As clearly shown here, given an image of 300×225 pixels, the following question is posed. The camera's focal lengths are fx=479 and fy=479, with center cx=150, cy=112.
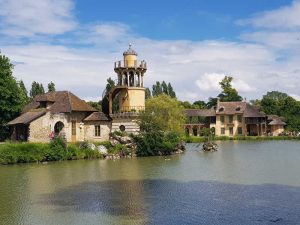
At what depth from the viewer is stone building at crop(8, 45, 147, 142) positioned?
156 feet

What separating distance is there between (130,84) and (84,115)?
5.97m

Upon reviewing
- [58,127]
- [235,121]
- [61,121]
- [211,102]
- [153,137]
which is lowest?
[153,137]

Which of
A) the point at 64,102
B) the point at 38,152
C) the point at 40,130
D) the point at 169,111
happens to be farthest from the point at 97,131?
the point at 169,111

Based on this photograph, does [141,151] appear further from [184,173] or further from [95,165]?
[184,173]

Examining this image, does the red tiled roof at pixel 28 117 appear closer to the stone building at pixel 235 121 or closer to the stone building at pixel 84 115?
the stone building at pixel 84 115

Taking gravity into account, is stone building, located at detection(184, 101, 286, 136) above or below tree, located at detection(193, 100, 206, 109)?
below

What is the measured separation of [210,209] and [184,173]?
12.3m

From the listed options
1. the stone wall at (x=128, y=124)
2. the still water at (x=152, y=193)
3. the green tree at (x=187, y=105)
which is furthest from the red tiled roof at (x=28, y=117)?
the green tree at (x=187, y=105)

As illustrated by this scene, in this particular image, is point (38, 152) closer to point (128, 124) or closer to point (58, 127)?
point (58, 127)

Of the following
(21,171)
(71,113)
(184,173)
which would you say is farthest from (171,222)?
(71,113)

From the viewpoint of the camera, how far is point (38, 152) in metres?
42.5

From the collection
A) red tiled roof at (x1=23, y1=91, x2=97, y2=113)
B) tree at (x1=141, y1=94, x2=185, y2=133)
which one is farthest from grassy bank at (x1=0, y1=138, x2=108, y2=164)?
tree at (x1=141, y1=94, x2=185, y2=133)

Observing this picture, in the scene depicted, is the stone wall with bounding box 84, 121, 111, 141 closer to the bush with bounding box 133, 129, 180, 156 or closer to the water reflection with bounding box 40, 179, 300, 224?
the bush with bounding box 133, 129, 180, 156

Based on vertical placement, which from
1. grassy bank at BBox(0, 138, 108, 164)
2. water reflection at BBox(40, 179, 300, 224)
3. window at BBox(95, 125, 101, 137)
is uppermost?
window at BBox(95, 125, 101, 137)
